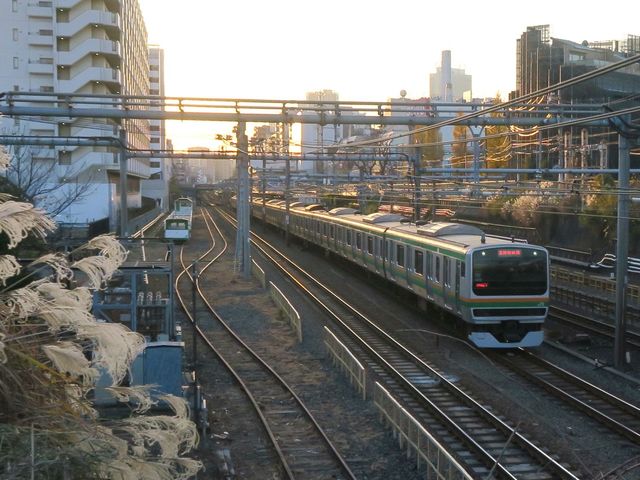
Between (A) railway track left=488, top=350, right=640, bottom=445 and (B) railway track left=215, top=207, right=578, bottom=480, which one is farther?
(A) railway track left=488, top=350, right=640, bottom=445

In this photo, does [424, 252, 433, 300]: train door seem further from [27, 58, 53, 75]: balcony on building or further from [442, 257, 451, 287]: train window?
[27, 58, 53, 75]: balcony on building

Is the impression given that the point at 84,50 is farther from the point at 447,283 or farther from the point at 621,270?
the point at 621,270

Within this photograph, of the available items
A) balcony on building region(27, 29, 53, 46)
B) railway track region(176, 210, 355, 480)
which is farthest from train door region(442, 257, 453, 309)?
balcony on building region(27, 29, 53, 46)

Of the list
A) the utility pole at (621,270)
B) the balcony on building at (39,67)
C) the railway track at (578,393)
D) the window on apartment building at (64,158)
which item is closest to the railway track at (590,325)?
the utility pole at (621,270)

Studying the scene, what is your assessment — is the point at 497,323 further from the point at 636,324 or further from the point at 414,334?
the point at 636,324

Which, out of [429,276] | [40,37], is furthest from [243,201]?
[40,37]

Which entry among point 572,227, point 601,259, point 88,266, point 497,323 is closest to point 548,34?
point 572,227

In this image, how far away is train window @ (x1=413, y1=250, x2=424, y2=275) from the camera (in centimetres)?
1582

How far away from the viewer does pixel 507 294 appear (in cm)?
1296

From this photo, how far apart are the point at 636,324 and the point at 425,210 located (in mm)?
21348

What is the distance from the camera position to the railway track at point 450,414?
25.6 ft

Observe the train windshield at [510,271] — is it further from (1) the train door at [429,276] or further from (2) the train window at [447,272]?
(1) the train door at [429,276]

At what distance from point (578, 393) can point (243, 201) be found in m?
14.0

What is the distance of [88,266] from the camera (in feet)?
10.9
